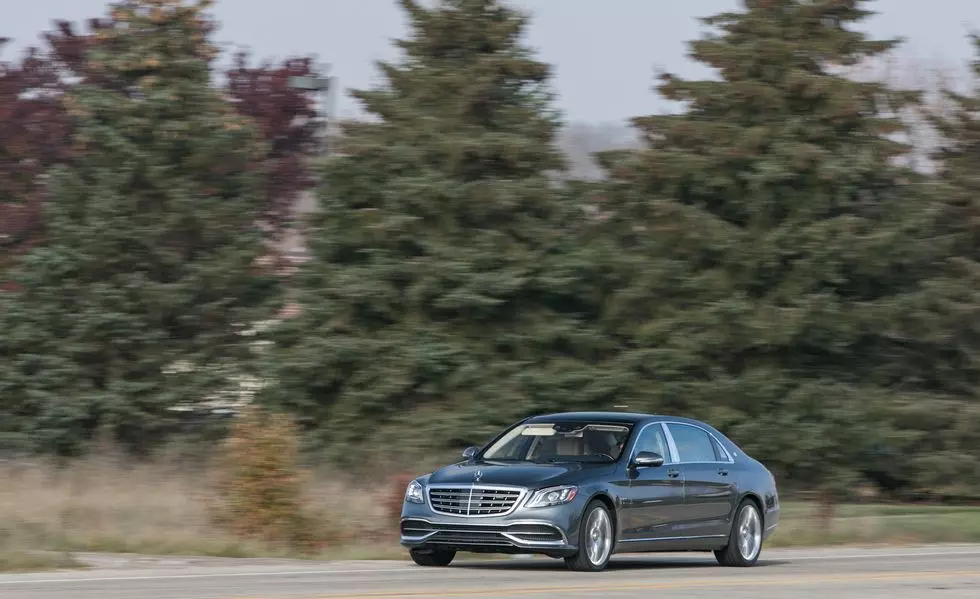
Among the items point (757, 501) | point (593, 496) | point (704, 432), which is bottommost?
point (757, 501)

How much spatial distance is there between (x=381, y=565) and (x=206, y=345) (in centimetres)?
1268

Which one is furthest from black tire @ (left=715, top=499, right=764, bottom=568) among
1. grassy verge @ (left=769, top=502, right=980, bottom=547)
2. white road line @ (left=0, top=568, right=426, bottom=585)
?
grassy verge @ (left=769, top=502, right=980, bottom=547)

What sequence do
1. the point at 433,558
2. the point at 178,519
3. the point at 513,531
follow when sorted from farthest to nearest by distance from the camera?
the point at 178,519, the point at 433,558, the point at 513,531

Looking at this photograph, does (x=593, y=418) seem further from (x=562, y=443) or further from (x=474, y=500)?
(x=474, y=500)

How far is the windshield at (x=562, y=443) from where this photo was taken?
15.6 metres

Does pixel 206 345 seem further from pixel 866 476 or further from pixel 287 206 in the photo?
pixel 866 476

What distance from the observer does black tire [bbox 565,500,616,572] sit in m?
14.6

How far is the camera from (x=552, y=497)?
1440 cm

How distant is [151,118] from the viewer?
27.2 m

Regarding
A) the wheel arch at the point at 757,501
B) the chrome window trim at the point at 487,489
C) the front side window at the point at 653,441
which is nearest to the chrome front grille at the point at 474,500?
the chrome window trim at the point at 487,489

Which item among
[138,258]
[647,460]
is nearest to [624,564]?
[647,460]

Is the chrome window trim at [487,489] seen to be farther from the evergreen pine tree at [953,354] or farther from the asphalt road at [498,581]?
the evergreen pine tree at [953,354]

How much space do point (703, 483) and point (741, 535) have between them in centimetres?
87

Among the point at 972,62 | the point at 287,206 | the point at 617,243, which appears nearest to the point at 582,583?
the point at 617,243
